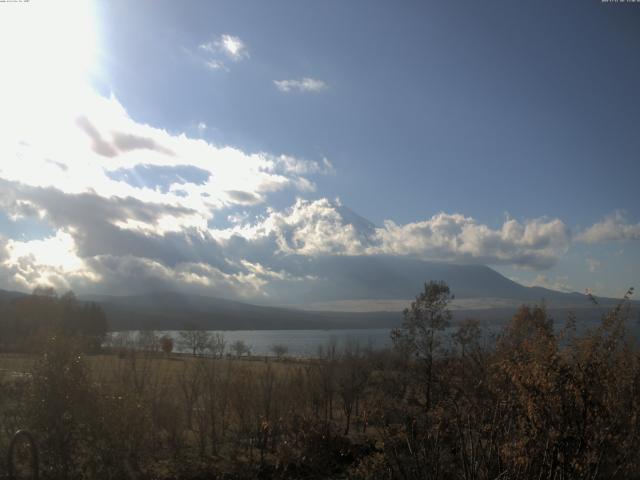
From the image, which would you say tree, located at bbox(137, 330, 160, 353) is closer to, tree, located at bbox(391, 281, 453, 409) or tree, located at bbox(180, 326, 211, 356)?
tree, located at bbox(391, 281, 453, 409)

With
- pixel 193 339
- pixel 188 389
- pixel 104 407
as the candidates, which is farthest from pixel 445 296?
pixel 193 339

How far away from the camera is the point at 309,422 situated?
1923 centimetres

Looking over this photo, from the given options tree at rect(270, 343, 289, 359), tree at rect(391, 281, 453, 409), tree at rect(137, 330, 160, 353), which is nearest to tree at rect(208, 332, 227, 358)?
tree at rect(137, 330, 160, 353)

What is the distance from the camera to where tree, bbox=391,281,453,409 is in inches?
1070

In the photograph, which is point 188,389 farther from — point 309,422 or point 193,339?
point 193,339

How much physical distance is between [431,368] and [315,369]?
576 centimetres

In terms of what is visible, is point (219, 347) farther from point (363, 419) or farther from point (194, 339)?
point (194, 339)

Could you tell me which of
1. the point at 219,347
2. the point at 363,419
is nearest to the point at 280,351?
the point at 219,347

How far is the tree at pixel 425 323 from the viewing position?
2717cm

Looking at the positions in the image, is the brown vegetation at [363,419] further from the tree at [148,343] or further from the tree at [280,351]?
the tree at [280,351]

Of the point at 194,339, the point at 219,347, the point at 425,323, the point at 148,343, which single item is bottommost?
the point at 194,339

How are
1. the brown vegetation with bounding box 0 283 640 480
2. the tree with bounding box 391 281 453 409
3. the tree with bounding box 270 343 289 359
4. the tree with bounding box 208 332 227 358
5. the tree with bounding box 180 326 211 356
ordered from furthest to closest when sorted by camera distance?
the tree with bounding box 180 326 211 356, the tree with bounding box 270 343 289 359, the tree with bounding box 208 332 227 358, the tree with bounding box 391 281 453 409, the brown vegetation with bounding box 0 283 640 480

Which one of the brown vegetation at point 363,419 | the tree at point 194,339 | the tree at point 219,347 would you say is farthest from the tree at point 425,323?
the tree at point 194,339

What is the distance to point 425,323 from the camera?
28.0m
